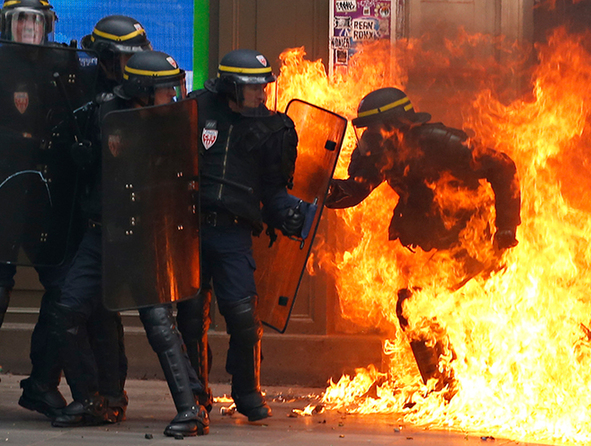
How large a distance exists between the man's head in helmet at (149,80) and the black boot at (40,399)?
169 centimetres

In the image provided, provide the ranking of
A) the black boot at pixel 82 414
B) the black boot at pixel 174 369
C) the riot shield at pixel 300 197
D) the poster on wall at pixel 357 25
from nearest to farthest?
the black boot at pixel 174 369, the black boot at pixel 82 414, the riot shield at pixel 300 197, the poster on wall at pixel 357 25

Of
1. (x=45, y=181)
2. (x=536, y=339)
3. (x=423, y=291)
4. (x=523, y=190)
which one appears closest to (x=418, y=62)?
(x=523, y=190)

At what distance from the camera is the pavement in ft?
15.6

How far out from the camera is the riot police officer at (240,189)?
5.13m

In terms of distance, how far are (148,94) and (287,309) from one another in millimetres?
1481

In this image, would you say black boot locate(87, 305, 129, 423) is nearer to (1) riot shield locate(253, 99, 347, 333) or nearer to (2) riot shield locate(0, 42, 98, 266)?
(2) riot shield locate(0, 42, 98, 266)

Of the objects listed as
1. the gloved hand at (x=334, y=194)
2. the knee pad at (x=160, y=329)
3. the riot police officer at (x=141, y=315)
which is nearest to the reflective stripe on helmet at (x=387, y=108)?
the gloved hand at (x=334, y=194)

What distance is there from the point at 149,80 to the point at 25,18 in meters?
0.96

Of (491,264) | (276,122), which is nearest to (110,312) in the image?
(276,122)

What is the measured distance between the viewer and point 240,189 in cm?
516

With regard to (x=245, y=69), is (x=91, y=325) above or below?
below

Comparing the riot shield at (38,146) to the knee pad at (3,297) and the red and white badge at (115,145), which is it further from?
the red and white badge at (115,145)

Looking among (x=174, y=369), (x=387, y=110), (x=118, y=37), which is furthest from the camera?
(x=387, y=110)

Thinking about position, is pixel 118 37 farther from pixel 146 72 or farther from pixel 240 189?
pixel 240 189
